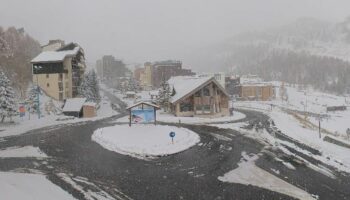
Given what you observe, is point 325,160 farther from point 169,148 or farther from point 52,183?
point 52,183

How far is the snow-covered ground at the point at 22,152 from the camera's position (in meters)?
→ 25.8

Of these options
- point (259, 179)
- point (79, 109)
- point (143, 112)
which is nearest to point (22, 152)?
point (143, 112)

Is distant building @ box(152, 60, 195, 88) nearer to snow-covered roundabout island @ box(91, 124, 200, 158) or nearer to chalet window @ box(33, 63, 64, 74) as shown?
chalet window @ box(33, 63, 64, 74)

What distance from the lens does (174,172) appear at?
21.1 meters

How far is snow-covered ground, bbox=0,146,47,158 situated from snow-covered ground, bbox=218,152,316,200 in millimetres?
15153

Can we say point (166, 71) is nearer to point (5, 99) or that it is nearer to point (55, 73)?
point (55, 73)

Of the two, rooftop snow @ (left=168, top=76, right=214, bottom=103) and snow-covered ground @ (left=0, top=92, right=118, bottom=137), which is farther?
rooftop snow @ (left=168, top=76, right=214, bottom=103)

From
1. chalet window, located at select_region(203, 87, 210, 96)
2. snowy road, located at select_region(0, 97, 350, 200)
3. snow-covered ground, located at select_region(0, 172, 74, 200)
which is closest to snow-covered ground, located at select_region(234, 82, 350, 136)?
chalet window, located at select_region(203, 87, 210, 96)

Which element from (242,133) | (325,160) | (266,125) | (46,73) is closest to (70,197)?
(325,160)

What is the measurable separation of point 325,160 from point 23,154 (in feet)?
79.3

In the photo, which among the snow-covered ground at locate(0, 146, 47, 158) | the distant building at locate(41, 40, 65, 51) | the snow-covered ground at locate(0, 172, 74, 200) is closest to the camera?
the snow-covered ground at locate(0, 172, 74, 200)

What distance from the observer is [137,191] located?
17.5 meters

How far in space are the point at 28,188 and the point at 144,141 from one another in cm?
Answer: 1330

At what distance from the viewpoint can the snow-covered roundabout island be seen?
26.6 metres
